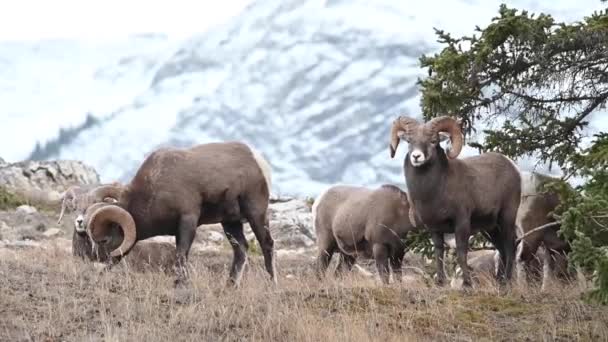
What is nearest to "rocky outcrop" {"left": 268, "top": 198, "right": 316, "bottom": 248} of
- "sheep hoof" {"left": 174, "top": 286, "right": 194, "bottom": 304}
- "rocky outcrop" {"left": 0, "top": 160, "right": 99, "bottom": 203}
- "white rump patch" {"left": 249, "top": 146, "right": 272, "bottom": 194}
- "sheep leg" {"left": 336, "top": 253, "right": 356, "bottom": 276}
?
"rocky outcrop" {"left": 0, "top": 160, "right": 99, "bottom": 203}

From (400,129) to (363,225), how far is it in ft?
8.73

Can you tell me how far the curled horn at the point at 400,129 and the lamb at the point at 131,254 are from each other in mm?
2872

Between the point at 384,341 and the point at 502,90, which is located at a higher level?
the point at 502,90

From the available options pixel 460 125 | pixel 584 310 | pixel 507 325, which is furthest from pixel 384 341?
pixel 460 125

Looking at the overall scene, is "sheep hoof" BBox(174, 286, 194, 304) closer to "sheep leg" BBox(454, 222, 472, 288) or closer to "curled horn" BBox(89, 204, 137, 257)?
"curled horn" BBox(89, 204, 137, 257)

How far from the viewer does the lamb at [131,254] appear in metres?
12.8

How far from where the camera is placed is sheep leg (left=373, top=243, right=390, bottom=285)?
13565mm

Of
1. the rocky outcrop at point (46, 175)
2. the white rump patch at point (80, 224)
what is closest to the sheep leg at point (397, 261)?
the white rump patch at point (80, 224)

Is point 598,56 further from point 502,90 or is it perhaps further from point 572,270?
point 572,270

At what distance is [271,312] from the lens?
940 cm

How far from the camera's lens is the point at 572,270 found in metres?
13.8

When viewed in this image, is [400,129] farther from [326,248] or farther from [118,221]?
[326,248]

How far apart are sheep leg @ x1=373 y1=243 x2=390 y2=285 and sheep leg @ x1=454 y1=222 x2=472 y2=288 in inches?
64.9

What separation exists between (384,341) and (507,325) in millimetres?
1405
